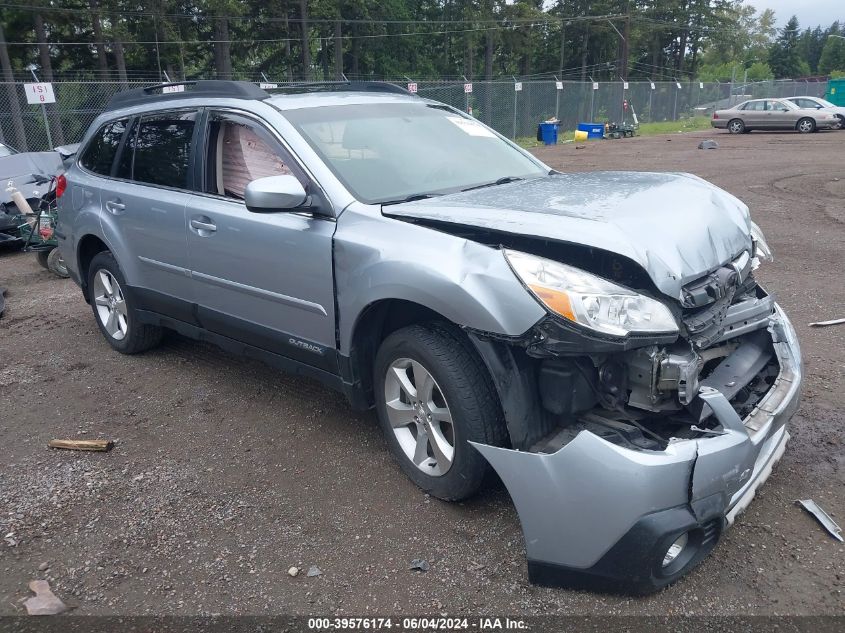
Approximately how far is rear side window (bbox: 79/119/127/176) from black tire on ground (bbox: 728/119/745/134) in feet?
96.6

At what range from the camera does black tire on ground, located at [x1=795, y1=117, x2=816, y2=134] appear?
2756 cm

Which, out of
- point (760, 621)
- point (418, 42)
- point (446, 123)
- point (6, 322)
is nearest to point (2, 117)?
point (6, 322)

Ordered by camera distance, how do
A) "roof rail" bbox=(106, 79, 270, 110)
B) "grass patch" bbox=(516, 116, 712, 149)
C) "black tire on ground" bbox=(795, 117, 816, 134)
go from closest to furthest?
"roof rail" bbox=(106, 79, 270, 110) → "black tire on ground" bbox=(795, 117, 816, 134) → "grass patch" bbox=(516, 116, 712, 149)

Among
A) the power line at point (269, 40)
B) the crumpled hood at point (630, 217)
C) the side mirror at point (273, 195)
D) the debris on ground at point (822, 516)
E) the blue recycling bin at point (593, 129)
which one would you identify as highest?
the power line at point (269, 40)

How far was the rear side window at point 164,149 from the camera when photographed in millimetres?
4285

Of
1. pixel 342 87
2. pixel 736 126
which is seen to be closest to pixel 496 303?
pixel 342 87

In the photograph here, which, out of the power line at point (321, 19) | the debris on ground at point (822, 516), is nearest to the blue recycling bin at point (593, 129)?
the power line at point (321, 19)

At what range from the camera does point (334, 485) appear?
344cm

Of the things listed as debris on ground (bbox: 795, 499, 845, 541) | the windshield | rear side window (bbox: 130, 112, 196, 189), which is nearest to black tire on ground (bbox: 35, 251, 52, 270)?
rear side window (bbox: 130, 112, 196, 189)

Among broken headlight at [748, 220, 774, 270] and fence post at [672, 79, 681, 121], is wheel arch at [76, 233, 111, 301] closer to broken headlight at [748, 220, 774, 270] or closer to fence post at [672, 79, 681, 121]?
broken headlight at [748, 220, 774, 270]

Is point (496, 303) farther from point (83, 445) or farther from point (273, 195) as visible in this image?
point (83, 445)

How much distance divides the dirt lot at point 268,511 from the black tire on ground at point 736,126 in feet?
88.6

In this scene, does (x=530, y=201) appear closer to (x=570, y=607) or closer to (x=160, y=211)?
(x=570, y=607)

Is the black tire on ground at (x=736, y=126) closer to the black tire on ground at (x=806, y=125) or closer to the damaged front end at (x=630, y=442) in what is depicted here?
the black tire on ground at (x=806, y=125)
